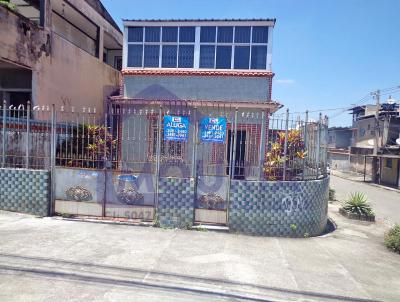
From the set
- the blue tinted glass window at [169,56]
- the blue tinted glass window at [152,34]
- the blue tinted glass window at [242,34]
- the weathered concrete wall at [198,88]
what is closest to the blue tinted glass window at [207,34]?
the blue tinted glass window at [242,34]

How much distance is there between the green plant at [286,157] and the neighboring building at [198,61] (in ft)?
15.1

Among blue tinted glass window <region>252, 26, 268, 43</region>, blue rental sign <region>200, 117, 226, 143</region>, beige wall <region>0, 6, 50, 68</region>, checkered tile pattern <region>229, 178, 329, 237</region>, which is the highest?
blue tinted glass window <region>252, 26, 268, 43</region>

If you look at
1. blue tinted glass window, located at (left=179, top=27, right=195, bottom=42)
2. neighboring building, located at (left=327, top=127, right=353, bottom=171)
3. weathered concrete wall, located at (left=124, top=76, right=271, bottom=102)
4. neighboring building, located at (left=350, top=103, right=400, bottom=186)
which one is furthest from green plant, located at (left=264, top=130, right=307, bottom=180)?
neighboring building, located at (left=327, top=127, right=353, bottom=171)

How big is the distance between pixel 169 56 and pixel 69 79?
15.3 feet

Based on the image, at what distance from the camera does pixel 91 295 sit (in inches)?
154

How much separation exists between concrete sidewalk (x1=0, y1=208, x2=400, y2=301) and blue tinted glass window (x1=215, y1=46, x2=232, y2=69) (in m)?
8.54

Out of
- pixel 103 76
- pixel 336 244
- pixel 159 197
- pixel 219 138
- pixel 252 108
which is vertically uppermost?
pixel 103 76

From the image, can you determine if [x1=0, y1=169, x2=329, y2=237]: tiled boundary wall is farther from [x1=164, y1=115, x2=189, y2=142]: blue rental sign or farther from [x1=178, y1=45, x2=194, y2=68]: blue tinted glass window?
[x1=178, y1=45, x2=194, y2=68]: blue tinted glass window

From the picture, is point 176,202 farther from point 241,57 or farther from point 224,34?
point 224,34

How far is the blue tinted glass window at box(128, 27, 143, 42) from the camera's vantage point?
44.8 ft

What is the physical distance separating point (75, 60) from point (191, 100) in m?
5.97

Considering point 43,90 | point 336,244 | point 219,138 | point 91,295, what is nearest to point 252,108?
point 219,138

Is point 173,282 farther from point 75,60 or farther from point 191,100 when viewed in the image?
point 75,60

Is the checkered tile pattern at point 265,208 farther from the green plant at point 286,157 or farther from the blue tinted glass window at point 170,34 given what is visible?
the blue tinted glass window at point 170,34
